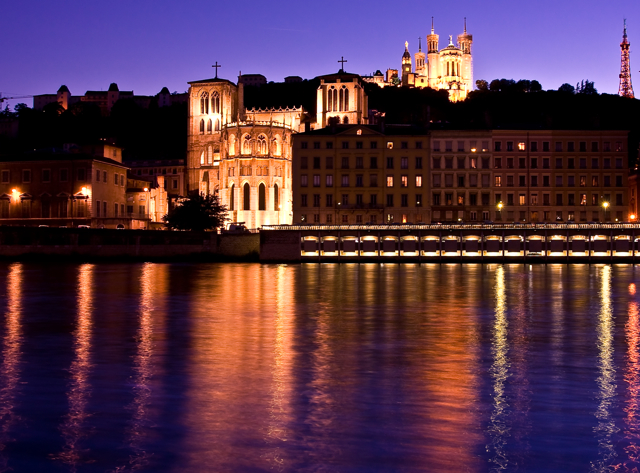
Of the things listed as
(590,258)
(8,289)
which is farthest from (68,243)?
(590,258)

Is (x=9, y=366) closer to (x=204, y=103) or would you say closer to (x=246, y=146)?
(x=246, y=146)

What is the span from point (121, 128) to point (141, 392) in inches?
6666

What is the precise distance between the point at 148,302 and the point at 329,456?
28.9 metres

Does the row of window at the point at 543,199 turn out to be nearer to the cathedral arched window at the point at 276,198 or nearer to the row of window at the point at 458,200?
the row of window at the point at 458,200

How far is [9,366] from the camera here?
21.5 meters

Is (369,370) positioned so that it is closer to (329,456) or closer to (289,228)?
(329,456)

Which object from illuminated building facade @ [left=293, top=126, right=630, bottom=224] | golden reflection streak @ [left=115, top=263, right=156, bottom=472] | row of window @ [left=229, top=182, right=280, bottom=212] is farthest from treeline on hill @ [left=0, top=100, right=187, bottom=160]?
golden reflection streak @ [left=115, top=263, right=156, bottom=472]

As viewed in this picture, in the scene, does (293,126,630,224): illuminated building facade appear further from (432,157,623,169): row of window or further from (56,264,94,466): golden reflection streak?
(56,264,94,466): golden reflection streak

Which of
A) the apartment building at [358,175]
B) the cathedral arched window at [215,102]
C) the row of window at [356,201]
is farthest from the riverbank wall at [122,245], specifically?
the cathedral arched window at [215,102]

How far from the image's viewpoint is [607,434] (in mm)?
14438

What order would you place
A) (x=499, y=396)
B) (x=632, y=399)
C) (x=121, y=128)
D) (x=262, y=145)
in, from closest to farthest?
(x=632, y=399) < (x=499, y=396) < (x=262, y=145) < (x=121, y=128)

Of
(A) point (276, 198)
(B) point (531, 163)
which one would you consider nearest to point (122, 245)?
(A) point (276, 198)

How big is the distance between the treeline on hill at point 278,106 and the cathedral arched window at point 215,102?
19.9 meters

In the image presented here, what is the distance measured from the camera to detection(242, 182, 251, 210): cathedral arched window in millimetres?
115625
